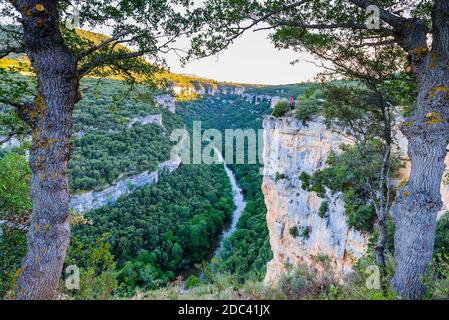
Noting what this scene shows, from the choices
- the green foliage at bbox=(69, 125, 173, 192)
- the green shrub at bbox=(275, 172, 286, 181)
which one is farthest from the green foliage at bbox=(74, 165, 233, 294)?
the green shrub at bbox=(275, 172, 286, 181)

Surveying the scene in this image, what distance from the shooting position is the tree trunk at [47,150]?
3211 millimetres

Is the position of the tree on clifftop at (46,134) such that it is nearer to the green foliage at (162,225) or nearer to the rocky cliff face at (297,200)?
the rocky cliff face at (297,200)

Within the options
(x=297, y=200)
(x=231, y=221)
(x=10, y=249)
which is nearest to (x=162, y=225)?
(x=231, y=221)

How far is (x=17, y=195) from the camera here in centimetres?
624

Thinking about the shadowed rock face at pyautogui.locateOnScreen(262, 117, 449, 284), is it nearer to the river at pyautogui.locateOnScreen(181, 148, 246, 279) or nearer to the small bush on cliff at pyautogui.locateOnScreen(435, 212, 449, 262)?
the small bush on cliff at pyautogui.locateOnScreen(435, 212, 449, 262)

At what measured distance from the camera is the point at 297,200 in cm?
1636

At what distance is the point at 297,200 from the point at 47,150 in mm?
14647

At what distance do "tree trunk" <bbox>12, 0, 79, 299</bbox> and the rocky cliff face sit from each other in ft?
36.2

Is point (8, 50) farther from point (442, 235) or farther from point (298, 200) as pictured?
point (298, 200)

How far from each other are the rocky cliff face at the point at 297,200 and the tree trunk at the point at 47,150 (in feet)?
36.2

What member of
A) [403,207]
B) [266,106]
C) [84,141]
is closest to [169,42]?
[403,207]

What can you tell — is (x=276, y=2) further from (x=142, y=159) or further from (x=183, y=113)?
(x=183, y=113)

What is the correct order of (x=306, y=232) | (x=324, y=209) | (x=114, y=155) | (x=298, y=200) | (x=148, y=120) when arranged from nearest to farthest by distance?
(x=324, y=209) < (x=306, y=232) < (x=298, y=200) < (x=114, y=155) < (x=148, y=120)

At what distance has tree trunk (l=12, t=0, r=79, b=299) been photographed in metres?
3.21
